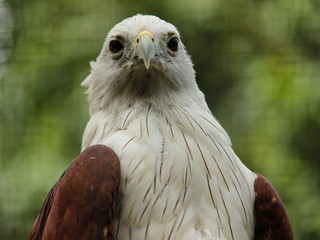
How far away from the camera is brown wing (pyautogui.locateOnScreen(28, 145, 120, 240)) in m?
3.41

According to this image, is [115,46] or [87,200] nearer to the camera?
[87,200]

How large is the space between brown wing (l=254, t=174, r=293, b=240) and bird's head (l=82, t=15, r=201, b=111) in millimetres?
707

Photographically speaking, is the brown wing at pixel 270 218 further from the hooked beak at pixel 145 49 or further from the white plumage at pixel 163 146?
the hooked beak at pixel 145 49

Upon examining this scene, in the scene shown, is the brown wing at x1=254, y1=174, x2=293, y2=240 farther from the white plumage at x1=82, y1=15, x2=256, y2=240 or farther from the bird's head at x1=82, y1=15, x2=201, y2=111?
the bird's head at x1=82, y1=15, x2=201, y2=111

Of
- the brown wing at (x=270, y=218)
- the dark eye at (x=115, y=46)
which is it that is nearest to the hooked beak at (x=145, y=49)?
the dark eye at (x=115, y=46)

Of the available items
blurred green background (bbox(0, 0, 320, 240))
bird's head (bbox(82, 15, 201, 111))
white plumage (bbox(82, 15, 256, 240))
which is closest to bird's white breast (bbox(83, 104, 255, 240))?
white plumage (bbox(82, 15, 256, 240))

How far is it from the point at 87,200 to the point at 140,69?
2.81ft

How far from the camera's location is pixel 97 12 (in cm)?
641

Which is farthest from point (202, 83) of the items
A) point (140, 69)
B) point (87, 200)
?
point (87, 200)

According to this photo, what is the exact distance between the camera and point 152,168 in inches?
141

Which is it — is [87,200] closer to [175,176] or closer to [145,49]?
[175,176]

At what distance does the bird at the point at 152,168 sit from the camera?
345 centimetres

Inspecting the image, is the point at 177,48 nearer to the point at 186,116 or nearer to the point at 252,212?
the point at 186,116

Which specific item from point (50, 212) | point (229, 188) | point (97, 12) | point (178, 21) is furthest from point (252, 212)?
point (97, 12)
